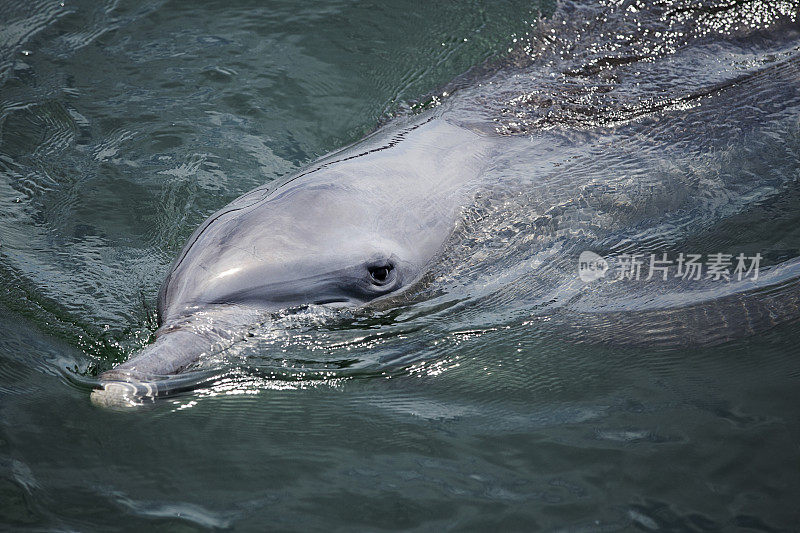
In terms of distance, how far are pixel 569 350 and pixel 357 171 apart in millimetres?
1916

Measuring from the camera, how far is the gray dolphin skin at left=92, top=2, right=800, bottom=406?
4.96 metres

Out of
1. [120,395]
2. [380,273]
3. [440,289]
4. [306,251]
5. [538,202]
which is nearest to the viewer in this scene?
[120,395]

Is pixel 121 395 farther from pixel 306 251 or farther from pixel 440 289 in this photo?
pixel 440 289

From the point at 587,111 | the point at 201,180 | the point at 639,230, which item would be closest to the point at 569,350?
the point at 639,230

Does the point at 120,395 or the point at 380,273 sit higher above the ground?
the point at 380,273

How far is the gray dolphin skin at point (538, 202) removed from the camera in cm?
496

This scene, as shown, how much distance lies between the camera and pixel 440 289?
5480mm

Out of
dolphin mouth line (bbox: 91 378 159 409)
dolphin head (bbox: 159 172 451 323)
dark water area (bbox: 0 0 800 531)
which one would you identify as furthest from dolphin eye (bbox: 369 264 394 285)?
dolphin mouth line (bbox: 91 378 159 409)

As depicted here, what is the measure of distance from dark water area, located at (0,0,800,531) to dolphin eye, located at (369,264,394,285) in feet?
0.71

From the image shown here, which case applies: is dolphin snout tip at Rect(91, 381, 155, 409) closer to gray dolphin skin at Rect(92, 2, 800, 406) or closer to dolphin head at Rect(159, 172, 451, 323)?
gray dolphin skin at Rect(92, 2, 800, 406)

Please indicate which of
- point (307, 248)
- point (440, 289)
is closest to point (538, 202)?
point (440, 289)

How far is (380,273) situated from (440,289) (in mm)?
461

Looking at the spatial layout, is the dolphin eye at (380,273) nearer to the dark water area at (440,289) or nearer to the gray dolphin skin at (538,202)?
the gray dolphin skin at (538,202)

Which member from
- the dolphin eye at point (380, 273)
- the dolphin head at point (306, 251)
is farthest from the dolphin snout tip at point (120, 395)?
the dolphin eye at point (380, 273)
